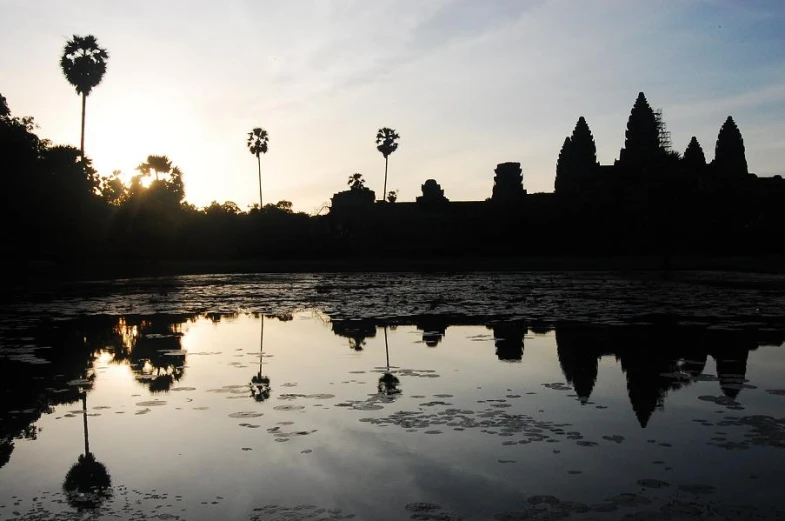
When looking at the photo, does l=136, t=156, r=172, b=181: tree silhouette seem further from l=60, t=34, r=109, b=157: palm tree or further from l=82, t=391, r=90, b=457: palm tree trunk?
l=82, t=391, r=90, b=457: palm tree trunk

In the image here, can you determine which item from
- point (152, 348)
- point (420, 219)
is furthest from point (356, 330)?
point (420, 219)

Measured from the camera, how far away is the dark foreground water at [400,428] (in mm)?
5332

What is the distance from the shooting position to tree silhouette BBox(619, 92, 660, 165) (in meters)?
78.4

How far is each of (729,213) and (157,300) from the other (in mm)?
44747

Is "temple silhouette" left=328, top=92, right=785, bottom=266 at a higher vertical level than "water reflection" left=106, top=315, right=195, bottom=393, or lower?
higher

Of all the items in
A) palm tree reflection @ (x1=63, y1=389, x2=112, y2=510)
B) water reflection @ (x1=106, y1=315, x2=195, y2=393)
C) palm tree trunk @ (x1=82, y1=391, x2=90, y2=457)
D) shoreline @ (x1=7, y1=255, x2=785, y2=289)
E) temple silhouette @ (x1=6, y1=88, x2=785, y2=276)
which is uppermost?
temple silhouette @ (x1=6, y1=88, x2=785, y2=276)

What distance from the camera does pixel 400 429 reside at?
7.31m

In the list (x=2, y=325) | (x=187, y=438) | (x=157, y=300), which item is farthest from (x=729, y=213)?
(x=187, y=438)

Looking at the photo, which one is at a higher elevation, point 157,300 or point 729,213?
point 729,213

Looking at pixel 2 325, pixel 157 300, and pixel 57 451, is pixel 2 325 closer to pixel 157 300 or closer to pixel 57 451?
pixel 157 300

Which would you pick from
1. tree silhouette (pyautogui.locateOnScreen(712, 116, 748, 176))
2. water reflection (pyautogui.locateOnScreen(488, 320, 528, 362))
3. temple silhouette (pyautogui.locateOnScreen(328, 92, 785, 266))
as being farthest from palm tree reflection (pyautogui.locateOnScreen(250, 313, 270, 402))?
tree silhouette (pyautogui.locateOnScreen(712, 116, 748, 176))

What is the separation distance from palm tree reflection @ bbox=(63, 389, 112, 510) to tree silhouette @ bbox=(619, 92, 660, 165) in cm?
7716

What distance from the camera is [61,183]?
1800 inches

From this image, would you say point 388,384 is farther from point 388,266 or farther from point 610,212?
point 610,212
